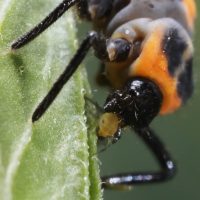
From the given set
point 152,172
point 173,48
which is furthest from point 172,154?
point 173,48

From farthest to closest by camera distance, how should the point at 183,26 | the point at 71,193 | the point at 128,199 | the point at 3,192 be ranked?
1. the point at 128,199
2. the point at 183,26
3. the point at 71,193
4. the point at 3,192

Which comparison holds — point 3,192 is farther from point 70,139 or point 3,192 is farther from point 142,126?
point 142,126

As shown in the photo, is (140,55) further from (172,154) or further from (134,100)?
(172,154)

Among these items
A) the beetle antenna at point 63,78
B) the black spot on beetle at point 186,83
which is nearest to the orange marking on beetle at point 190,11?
the black spot on beetle at point 186,83

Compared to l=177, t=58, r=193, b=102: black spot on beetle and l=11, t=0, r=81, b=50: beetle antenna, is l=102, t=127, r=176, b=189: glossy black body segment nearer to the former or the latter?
l=177, t=58, r=193, b=102: black spot on beetle

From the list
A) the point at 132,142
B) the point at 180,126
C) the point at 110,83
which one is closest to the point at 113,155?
the point at 132,142

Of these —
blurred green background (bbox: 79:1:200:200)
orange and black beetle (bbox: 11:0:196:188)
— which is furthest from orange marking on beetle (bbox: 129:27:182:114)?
blurred green background (bbox: 79:1:200:200)
